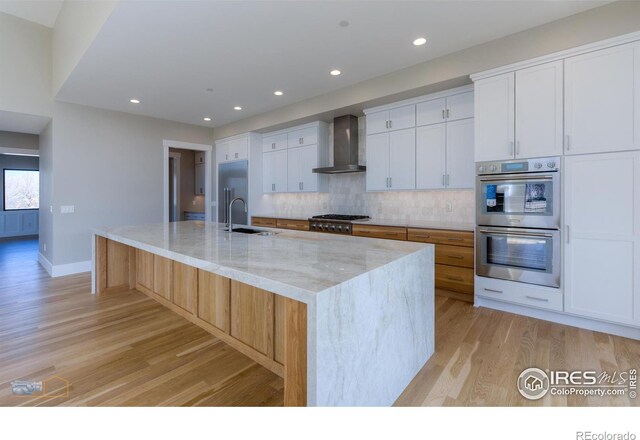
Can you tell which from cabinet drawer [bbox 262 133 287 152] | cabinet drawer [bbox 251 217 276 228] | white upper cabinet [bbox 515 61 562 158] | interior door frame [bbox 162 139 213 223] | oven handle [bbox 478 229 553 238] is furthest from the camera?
interior door frame [bbox 162 139 213 223]

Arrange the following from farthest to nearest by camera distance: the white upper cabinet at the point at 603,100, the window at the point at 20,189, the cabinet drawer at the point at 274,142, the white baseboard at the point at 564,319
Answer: the window at the point at 20,189
the cabinet drawer at the point at 274,142
the white baseboard at the point at 564,319
the white upper cabinet at the point at 603,100

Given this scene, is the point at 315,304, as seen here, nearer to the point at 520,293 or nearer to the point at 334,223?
the point at 520,293

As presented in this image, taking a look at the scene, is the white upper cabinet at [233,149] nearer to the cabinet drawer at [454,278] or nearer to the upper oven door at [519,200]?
the cabinet drawer at [454,278]

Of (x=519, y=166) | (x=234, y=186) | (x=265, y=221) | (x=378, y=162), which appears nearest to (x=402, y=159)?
(x=378, y=162)

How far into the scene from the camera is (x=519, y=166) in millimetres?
2881

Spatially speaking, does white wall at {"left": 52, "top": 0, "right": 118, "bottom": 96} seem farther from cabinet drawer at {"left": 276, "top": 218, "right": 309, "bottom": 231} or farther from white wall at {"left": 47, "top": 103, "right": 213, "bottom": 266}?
cabinet drawer at {"left": 276, "top": 218, "right": 309, "bottom": 231}

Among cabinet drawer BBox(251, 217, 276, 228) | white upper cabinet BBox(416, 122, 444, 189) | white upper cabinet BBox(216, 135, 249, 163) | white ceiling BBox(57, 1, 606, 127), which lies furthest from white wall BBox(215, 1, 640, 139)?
cabinet drawer BBox(251, 217, 276, 228)

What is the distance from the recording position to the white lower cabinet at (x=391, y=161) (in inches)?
156

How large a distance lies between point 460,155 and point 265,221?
3484 millimetres

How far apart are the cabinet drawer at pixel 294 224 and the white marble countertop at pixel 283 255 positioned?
6.92 ft

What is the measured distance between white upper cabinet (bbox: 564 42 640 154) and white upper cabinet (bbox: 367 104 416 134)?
64.4 inches

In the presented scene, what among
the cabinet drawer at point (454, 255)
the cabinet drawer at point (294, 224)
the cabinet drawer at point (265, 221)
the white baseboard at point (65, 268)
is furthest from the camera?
the cabinet drawer at point (265, 221)

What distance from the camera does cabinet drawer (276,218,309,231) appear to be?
16.1 feet

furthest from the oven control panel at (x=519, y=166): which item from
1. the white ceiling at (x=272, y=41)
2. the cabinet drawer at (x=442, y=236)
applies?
the white ceiling at (x=272, y=41)
